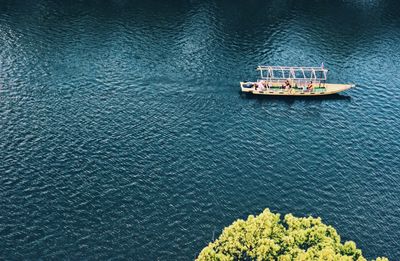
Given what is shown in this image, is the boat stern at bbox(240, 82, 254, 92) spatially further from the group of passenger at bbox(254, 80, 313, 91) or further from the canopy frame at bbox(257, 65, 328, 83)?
the canopy frame at bbox(257, 65, 328, 83)

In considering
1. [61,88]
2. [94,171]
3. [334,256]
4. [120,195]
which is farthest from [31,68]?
[334,256]

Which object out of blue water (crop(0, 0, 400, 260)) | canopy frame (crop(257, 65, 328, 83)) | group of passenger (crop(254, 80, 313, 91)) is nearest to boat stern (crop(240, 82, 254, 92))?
group of passenger (crop(254, 80, 313, 91))

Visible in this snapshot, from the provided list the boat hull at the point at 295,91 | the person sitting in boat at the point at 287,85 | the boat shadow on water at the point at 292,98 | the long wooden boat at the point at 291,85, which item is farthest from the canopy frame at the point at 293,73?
the boat shadow on water at the point at 292,98

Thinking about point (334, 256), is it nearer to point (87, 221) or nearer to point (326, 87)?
point (87, 221)

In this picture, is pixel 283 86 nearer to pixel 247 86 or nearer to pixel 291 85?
pixel 291 85

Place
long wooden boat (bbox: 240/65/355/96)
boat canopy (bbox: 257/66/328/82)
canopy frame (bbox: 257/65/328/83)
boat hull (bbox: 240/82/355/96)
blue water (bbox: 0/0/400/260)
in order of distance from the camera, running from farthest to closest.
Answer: boat canopy (bbox: 257/66/328/82) < canopy frame (bbox: 257/65/328/83) < long wooden boat (bbox: 240/65/355/96) < boat hull (bbox: 240/82/355/96) < blue water (bbox: 0/0/400/260)

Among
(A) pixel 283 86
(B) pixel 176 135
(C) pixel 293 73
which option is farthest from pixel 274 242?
(C) pixel 293 73
